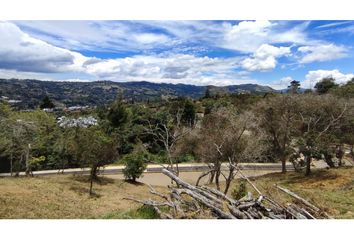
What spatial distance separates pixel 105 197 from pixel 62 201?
9.51 feet

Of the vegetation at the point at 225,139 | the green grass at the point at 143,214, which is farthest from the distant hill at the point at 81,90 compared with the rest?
the green grass at the point at 143,214

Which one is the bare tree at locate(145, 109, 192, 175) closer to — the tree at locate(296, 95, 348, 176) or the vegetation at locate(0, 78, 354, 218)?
the vegetation at locate(0, 78, 354, 218)

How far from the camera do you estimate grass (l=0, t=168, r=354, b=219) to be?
19.3ft

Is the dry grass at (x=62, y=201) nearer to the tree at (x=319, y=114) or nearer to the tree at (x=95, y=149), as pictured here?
the tree at (x=95, y=149)

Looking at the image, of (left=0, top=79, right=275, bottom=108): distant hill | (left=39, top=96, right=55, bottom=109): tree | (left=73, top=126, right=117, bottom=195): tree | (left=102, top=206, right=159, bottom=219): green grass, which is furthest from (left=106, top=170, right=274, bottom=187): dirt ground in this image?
(left=102, top=206, right=159, bottom=219): green grass

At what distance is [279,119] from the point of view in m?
16.2

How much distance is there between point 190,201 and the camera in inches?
206

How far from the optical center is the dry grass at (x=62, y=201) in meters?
7.02
